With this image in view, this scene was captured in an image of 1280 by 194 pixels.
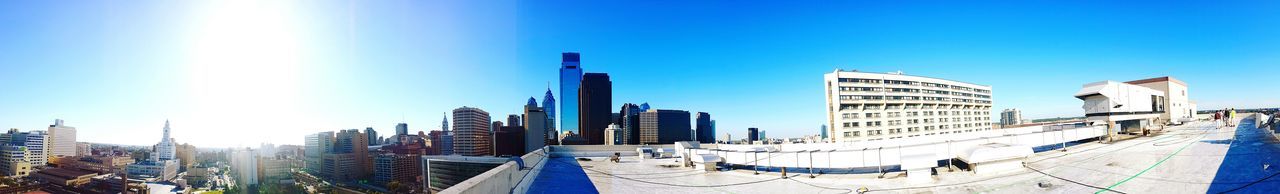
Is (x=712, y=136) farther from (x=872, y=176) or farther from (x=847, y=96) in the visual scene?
(x=872, y=176)

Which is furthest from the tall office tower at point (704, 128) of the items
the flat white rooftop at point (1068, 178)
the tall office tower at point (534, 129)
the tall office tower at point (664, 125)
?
the flat white rooftop at point (1068, 178)

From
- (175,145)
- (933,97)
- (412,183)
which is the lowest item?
(412,183)

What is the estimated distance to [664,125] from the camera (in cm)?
18350

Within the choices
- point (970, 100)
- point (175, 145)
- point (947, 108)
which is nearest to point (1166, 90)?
point (947, 108)

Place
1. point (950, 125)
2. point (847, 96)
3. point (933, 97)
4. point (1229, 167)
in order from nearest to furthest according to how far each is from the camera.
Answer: point (1229, 167), point (847, 96), point (933, 97), point (950, 125)

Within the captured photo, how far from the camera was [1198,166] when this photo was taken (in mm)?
5512

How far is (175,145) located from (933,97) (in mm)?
113556

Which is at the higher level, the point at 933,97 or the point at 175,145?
the point at 933,97

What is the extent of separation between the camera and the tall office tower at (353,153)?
90.9 m

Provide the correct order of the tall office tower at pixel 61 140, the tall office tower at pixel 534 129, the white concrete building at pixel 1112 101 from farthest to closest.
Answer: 1. the tall office tower at pixel 534 129
2. the tall office tower at pixel 61 140
3. the white concrete building at pixel 1112 101

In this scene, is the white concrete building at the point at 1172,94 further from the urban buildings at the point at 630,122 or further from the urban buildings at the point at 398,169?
the urban buildings at the point at 630,122

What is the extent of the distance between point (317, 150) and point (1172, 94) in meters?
129

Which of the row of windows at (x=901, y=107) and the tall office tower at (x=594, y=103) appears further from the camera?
the tall office tower at (x=594, y=103)

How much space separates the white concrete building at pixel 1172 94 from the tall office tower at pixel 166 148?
10677cm
